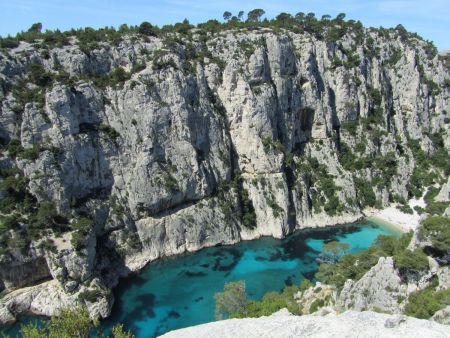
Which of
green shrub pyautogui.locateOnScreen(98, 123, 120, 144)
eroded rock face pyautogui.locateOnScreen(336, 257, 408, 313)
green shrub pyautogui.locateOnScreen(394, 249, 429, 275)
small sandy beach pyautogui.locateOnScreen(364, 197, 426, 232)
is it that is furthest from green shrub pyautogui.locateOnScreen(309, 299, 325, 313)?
green shrub pyautogui.locateOnScreen(98, 123, 120, 144)

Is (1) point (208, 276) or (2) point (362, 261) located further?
(1) point (208, 276)

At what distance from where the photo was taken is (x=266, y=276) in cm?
4712

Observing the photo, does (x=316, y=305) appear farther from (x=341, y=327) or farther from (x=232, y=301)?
(x=341, y=327)

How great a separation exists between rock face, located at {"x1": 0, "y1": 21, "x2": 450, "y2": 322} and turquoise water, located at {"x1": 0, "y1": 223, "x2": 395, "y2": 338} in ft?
7.75

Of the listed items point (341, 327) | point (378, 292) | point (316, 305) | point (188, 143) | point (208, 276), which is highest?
point (188, 143)

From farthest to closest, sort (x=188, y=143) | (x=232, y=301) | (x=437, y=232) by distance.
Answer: (x=188, y=143)
(x=232, y=301)
(x=437, y=232)

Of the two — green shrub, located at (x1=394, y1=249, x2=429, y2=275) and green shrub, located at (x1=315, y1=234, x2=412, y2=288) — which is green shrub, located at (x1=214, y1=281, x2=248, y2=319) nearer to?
green shrub, located at (x1=315, y1=234, x2=412, y2=288)

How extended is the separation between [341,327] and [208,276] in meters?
30.4

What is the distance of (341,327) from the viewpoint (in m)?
18.7

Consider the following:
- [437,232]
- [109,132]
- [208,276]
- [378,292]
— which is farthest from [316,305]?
[109,132]

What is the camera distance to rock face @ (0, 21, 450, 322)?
4556 centimetres

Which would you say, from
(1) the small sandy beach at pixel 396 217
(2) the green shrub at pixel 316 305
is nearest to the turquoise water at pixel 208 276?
(1) the small sandy beach at pixel 396 217

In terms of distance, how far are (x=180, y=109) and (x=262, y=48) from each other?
1803 centimetres

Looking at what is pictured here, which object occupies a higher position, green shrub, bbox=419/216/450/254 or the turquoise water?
green shrub, bbox=419/216/450/254
